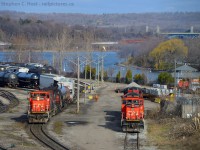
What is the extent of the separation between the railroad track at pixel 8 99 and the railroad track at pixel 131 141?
14.2 m

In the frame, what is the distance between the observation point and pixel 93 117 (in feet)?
118

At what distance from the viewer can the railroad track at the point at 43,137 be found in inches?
976

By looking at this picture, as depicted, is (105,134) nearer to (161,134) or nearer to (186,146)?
(161,134)

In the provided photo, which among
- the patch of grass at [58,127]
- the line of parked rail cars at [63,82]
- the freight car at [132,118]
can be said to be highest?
the line of parked rail cars at [63,82]

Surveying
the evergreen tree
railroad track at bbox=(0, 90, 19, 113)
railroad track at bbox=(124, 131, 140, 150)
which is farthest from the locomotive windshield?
the evergreen tree

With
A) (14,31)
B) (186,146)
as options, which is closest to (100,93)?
(186,146)

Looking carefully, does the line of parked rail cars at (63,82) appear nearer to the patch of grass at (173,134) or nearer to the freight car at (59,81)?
the freight car at (59,81)

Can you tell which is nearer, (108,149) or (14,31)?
(108,149)

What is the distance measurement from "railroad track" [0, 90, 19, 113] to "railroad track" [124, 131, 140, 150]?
46.7ft

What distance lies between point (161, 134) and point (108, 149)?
5.37 metres

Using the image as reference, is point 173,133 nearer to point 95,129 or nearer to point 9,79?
point 95,129

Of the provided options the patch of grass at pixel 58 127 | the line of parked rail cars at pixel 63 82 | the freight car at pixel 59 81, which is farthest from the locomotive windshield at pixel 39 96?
the freight car at pixel 59 81

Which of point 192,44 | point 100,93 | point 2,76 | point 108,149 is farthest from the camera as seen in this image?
point 192,44

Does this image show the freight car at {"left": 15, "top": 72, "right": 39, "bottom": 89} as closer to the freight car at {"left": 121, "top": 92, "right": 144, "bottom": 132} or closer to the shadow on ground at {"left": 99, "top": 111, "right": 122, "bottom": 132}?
the shadow on ground at {"left": 99, "top": 111, "right": 122, "bottom": 132}
